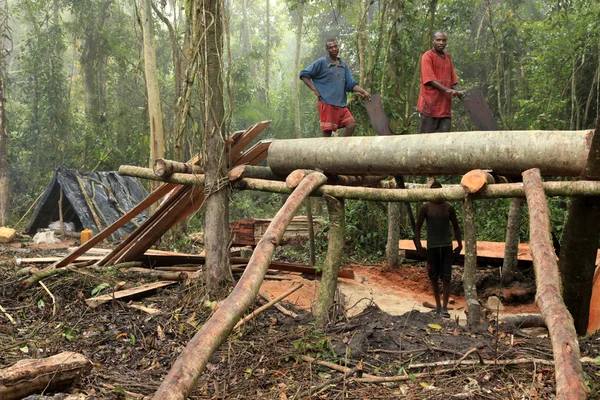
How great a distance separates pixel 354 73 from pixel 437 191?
385 inches

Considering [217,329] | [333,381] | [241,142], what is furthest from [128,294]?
[217,329]

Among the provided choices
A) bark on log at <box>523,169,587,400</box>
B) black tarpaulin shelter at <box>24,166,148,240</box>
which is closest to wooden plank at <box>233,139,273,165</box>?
bark on log at <box>523,169,587,400</box>

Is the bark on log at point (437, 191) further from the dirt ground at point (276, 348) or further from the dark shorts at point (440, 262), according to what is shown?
the dark shorts at point (440, 262)

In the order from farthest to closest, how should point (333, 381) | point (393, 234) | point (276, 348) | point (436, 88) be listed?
point (393, 234) < point (436, 88) < point (276, 348) < point (333, 381)

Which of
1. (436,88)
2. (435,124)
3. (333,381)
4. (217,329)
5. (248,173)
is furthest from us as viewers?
(435,124)

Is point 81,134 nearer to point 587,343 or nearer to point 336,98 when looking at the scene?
point 336,98

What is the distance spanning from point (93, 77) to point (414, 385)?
62.8 ft

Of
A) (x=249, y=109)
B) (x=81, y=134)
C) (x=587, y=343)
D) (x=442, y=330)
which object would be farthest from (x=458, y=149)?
(x=81, y=134)

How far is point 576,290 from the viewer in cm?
468

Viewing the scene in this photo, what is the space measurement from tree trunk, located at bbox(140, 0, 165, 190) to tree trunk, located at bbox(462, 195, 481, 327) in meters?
8.25

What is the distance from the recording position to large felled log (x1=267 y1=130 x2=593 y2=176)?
428 centimetres

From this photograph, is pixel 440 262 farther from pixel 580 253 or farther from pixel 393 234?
pixel 393 234

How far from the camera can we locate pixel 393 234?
30.5 feet

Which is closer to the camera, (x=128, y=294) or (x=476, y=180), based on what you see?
(x=476, y=180)
